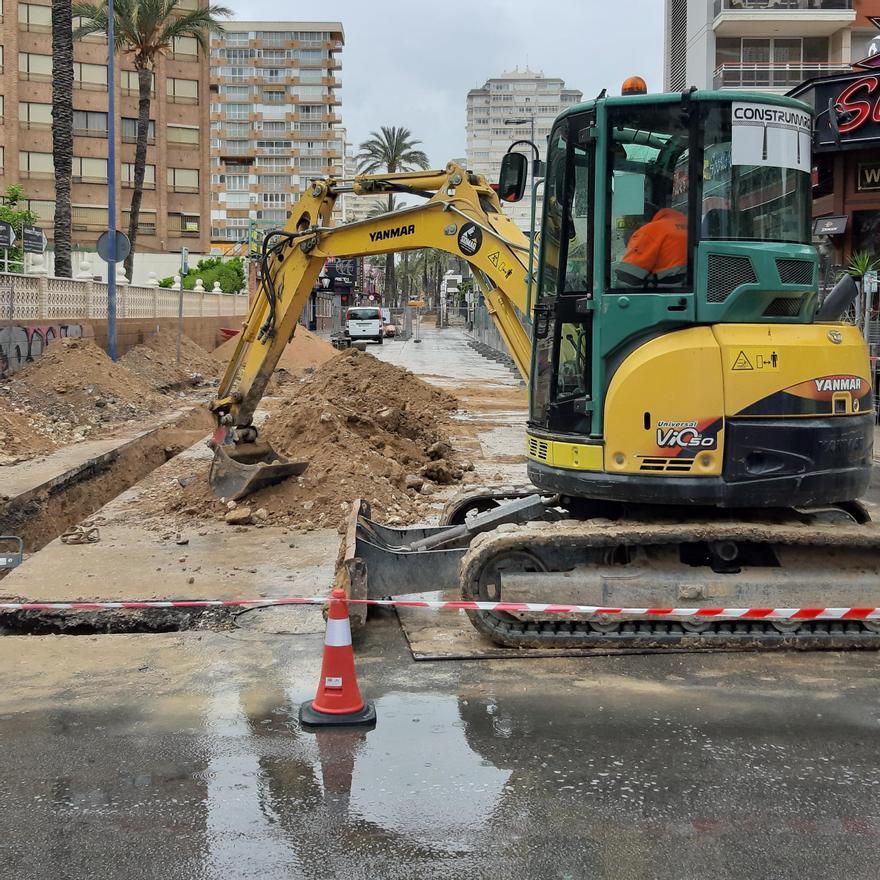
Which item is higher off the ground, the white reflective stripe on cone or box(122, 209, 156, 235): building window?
box(122, 209, 156, 235): building window

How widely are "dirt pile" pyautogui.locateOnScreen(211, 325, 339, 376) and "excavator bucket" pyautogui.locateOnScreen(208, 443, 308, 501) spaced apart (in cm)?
2129

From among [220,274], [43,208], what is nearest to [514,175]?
[220,274]

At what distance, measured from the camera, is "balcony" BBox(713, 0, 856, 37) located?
1777 inches

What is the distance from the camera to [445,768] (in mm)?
4824

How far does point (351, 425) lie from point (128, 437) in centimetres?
606

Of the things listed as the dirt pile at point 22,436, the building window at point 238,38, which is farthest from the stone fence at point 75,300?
the building window at point 238,38

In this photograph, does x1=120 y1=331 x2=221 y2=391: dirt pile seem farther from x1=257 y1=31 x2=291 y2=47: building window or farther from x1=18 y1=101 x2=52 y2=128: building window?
x1=257 y1=31 x2=291 y2=47: building window

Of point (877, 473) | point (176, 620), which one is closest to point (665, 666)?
point (176, 620)

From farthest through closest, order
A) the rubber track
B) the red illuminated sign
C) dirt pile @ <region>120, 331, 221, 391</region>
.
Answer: dirt pile @ <region>120, 331, 221, 391</region>
the red illuminated sign
the rubber track

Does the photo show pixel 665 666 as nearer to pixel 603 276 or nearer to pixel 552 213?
pixel 603 276

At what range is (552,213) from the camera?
Result: 22.7ft

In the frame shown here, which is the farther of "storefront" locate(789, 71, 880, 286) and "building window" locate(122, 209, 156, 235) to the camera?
"building window" locate(122, 209, 156, 235)

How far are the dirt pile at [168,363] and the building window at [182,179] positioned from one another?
40.0m

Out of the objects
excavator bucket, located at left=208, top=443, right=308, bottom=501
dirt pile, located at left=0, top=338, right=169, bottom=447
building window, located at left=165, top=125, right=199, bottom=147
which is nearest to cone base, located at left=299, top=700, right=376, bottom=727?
excavator bucket, located at left=208, top=443, right=308, bottom=501
